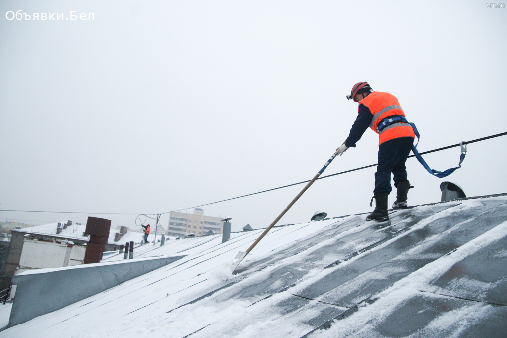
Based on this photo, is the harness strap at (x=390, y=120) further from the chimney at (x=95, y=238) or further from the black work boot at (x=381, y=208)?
the chimney at (x=95, y=238)

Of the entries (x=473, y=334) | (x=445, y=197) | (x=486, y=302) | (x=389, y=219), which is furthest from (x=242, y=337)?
(x=445, y=197)

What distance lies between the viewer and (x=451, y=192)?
3834 mm

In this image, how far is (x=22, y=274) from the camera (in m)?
4.36

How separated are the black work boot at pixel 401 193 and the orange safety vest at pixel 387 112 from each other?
2.08 ft

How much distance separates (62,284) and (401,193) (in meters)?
5.57

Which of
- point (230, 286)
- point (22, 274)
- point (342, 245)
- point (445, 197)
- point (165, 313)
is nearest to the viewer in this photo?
point (165, 313)

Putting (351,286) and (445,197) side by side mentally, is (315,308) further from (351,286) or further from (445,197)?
(445,197)

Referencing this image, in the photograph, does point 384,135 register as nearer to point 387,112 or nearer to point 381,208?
point 387,112

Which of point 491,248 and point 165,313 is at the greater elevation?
point 491,248

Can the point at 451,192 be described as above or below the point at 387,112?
below

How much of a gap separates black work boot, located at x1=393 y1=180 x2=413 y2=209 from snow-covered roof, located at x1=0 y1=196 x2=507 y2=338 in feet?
1.39

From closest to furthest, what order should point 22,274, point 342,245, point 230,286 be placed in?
point 230,286
point 342,245
point 22,274

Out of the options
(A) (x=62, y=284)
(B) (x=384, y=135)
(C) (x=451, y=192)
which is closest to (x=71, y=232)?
(A) (x=62, y=284)

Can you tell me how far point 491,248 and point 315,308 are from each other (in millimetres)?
1183
